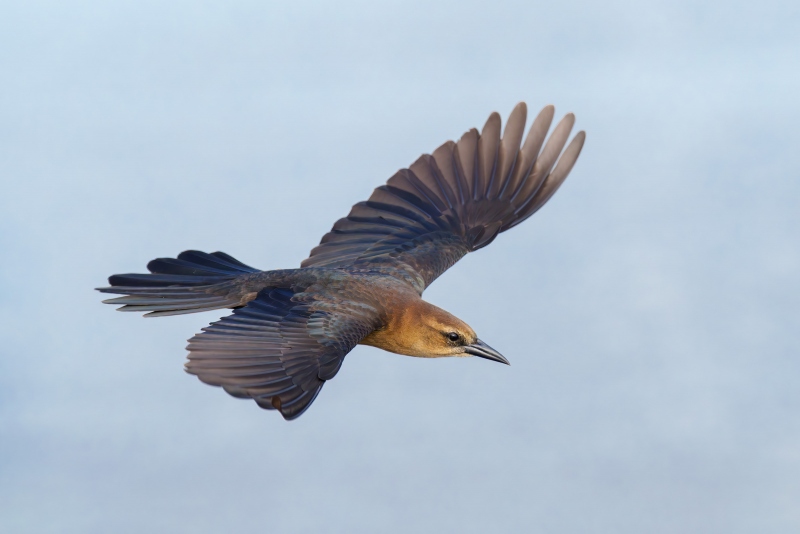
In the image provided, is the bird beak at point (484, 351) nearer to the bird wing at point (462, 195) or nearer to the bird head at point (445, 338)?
the bird head at point (445, 338)

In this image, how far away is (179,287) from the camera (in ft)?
36.6

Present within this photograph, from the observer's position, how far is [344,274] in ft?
36.2

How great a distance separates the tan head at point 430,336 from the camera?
10.9 metres

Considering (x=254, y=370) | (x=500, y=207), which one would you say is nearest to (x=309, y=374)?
(x=254, y=370)

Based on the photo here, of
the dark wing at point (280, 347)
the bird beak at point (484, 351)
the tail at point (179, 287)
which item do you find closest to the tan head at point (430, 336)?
the bird beak at point (484, 351)

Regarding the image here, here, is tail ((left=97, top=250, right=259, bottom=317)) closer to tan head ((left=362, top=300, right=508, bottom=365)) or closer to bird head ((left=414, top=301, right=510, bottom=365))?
tan head ((left=362, top=300, right=508, bottom=365))

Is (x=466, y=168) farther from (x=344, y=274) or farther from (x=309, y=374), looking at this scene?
(x=309, y=374)

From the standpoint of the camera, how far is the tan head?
10.9 m

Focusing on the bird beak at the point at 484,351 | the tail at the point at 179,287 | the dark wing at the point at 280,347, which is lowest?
the dark wing at the point at 280,347

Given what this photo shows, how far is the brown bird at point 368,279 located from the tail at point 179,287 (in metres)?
0.01

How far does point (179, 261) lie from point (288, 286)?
4.11 feet

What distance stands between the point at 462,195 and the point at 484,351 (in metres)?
2.54

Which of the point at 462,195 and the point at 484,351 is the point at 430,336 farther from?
the point at 462,195

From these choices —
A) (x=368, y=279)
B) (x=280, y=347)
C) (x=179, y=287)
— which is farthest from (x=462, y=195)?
(x=280, y=347)
